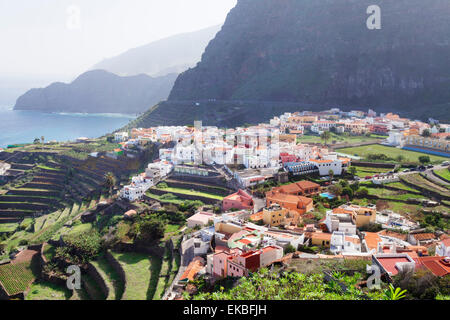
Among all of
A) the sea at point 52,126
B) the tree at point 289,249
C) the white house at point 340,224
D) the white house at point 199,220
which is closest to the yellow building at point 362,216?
the white house at point 340,224

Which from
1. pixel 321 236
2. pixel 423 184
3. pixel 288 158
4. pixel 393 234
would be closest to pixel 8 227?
pixel 288 158

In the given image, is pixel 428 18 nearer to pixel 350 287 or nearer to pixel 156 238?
pixel 156 238

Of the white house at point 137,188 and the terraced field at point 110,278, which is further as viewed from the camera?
the white house at point 137,188

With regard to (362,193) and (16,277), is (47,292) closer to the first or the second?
(16,277)

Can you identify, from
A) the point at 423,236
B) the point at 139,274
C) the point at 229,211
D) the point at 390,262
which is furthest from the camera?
the point at 229,211

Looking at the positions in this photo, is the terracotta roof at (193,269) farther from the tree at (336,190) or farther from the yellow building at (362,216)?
the tree at (336,190)

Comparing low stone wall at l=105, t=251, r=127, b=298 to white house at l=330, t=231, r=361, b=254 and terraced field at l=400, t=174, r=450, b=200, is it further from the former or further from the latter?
terraced field at l=400, t=174, r=450, b=200

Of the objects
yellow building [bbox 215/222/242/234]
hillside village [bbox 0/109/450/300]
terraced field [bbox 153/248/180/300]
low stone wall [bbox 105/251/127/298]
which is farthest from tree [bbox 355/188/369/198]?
low stone wall [bbox 105/251/127/298]
